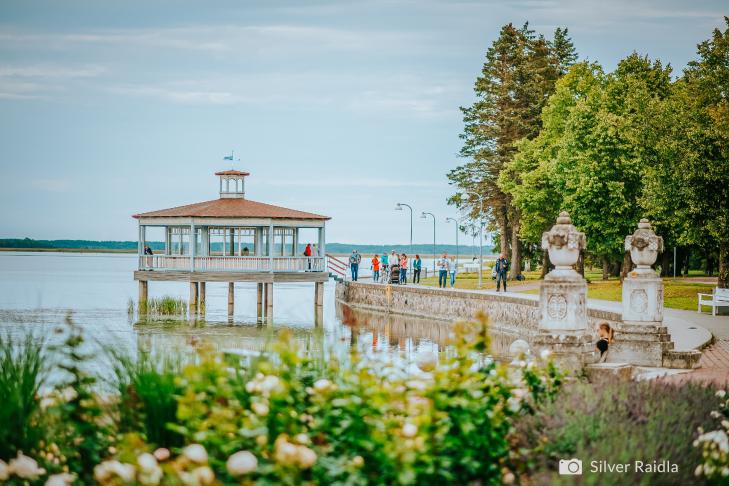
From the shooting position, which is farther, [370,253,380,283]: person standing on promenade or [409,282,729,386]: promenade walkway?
[370,253,380,283]: person standing on promenade

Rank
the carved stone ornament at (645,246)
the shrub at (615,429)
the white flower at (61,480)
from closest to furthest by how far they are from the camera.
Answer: the white flower at (61,480) < the shrub at (615,429) < the carved stone ornament at (645,246)

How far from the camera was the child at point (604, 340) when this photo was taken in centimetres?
1742

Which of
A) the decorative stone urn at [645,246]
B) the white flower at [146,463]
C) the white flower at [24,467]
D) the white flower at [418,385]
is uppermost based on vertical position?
the decorative stone urn at [645,246]

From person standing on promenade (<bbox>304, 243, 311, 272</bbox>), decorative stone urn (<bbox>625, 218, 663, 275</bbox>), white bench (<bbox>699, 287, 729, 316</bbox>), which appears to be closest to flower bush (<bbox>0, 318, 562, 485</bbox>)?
decorative stone urn (<bbox>625, 218, 663, 275</bbox>)

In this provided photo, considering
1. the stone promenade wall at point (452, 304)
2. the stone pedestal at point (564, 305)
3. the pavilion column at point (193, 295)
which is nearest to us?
the stone pedestal at point (564, 305)

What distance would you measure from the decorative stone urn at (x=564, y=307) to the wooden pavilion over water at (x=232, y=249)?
111ft

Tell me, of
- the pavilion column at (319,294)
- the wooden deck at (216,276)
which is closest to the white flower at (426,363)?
the wooden deck at (216,276)

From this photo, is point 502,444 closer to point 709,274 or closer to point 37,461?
point 37,461

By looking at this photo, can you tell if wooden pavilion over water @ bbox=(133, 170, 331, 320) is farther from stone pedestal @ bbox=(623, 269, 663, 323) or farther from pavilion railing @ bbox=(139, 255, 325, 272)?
stone pedestal @ bbox=(623, 269, 663, 323)

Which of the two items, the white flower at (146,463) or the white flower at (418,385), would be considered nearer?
the white flower at (146,463)

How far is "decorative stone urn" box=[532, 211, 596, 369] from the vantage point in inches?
615

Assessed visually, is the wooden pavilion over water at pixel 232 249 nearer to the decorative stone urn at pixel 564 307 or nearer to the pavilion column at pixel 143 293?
the pavilion column at pixel 143 293

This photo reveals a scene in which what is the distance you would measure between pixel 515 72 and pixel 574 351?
54317 millimetres

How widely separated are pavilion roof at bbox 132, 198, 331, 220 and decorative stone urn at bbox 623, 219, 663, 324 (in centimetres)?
3257
